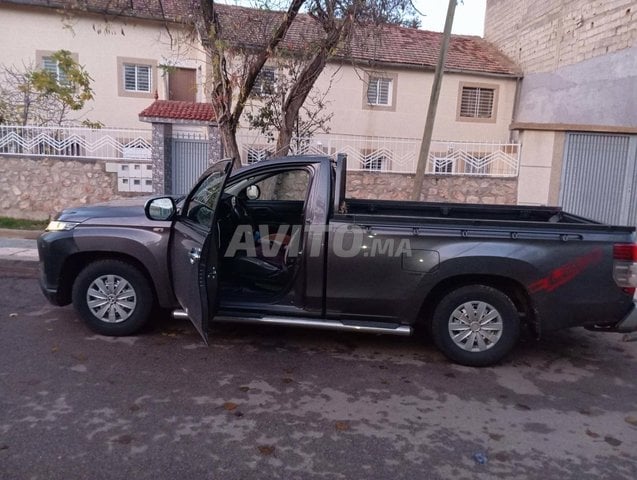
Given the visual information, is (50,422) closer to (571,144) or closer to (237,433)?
(237,433)

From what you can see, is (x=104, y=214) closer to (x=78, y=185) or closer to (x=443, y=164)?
(x=78, y=185)

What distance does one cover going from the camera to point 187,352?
4918mm

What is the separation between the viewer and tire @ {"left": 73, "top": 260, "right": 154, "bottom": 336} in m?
5.08

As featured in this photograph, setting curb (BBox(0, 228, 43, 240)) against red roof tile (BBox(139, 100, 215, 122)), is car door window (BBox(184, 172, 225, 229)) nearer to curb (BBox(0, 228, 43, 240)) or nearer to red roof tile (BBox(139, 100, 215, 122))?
red roof tile (BBox(139, 100, 215, 122))

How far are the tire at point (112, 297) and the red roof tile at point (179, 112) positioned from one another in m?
6.45

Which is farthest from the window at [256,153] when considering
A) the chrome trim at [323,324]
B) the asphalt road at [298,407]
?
the chrome trim at [323,324]

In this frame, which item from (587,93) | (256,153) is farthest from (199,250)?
(587,93)

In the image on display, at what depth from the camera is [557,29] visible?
58.1 feet

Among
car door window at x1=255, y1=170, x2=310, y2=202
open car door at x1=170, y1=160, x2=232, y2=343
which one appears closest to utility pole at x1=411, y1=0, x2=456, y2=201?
car door window at x1=255, y1=170, x2=310, y2=202

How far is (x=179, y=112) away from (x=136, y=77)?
8.60m

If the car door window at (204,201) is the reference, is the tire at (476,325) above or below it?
below

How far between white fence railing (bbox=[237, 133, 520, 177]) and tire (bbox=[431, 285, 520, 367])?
718 centimetres

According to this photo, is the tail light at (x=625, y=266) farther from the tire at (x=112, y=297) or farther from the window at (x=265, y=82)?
the window at (x=265, y=82)

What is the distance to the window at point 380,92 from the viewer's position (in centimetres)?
1891
